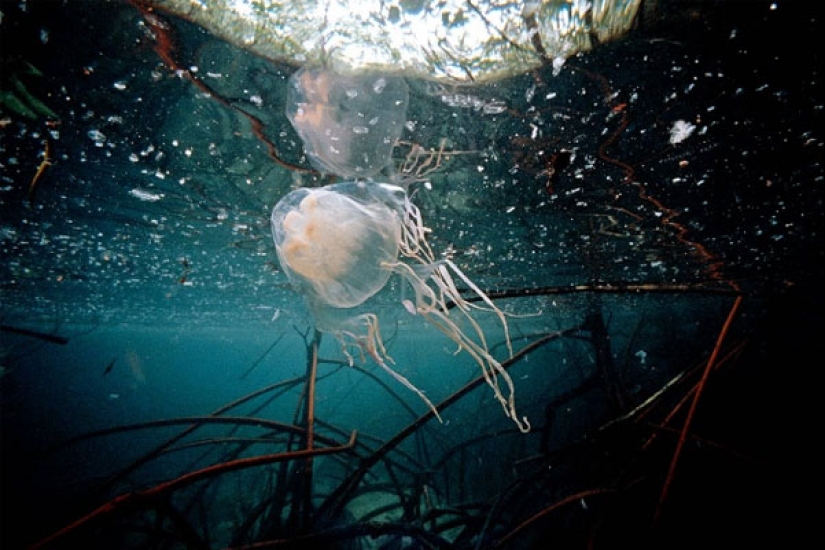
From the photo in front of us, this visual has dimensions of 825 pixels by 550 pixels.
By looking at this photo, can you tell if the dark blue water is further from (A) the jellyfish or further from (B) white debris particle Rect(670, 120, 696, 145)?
(A) the jellyfish

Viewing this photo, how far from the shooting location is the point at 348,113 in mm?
2799

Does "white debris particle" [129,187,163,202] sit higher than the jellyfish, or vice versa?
"white debris particle" [129,187,163,202]

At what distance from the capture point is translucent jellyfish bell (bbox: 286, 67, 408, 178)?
2740 mm

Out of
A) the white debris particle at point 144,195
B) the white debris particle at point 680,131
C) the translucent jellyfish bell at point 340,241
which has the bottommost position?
the translucent jellyfish bell at point 340,241

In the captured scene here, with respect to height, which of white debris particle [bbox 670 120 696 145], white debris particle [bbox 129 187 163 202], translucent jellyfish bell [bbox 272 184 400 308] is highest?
white debris particle [bbox 129 187 163 202]

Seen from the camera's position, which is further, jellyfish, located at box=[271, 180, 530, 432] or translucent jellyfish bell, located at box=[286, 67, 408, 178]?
jellyfish, located at box=[271, 180, 530, 432]

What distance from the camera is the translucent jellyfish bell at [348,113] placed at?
8.99ft

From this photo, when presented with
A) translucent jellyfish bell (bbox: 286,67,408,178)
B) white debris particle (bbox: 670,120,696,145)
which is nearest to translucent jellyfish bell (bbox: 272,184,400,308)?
translucent jellyfish bell (bbox: 286,67,408,178)

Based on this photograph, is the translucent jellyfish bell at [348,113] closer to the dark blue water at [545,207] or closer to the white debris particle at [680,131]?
the dark blue water at [545,207]

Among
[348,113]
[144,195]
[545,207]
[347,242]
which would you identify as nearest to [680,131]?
[545,207]

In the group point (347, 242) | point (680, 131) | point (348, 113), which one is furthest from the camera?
point (680, 131)

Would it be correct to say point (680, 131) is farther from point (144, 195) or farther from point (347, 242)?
point (144, 195)

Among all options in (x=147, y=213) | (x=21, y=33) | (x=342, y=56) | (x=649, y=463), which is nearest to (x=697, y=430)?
(x=649, y=463)

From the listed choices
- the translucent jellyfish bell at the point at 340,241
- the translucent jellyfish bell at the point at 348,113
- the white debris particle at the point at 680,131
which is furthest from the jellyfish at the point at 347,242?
the white debris particle at the point at 680,131
